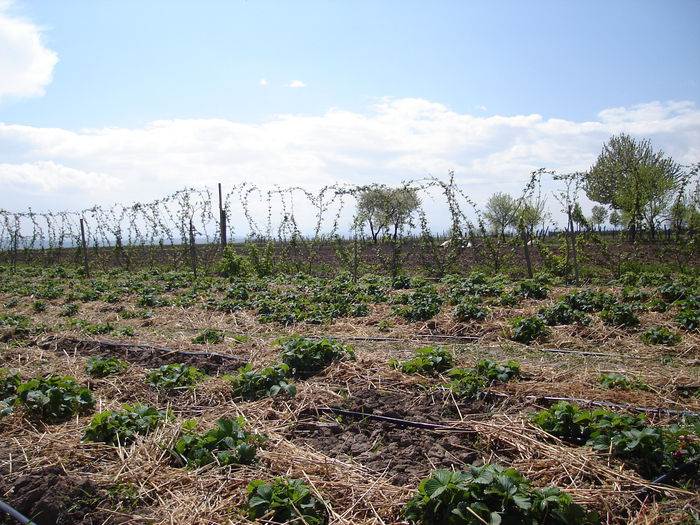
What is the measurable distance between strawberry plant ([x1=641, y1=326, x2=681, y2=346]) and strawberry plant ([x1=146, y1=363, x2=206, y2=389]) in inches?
204

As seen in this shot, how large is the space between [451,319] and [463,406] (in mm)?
3482

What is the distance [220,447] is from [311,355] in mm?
1889

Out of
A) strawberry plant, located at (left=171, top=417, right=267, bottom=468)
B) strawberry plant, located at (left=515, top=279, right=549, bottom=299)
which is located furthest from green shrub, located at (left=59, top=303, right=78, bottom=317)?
strawberry plant, located at (left=515, top=279, right=549, bottom=299)

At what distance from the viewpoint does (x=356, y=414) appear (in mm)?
3850

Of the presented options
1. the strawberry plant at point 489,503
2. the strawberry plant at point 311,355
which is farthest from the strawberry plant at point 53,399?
the strawberry plant at point 489,503

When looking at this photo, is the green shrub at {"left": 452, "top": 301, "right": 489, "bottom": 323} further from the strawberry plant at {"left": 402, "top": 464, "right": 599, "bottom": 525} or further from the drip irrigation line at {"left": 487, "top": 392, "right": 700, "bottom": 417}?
the strawberry plant at {"left": 402, "top": 464, "right": 599, "bottom": 525}

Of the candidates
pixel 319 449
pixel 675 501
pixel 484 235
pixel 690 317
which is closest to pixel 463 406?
pixel 319 449

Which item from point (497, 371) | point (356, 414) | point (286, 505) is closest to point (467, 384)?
point (497, 371)

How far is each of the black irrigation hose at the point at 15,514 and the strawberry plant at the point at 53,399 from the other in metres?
1.43

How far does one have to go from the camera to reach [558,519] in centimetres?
223

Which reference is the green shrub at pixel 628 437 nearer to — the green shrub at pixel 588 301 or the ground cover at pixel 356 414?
the ground cover at pixel 356 414

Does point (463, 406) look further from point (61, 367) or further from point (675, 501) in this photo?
point (61, 367)

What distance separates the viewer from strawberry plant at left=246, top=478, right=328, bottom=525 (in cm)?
249

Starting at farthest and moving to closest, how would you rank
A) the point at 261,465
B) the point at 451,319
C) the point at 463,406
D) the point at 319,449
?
the point at 451,319 → the point at 463,406 → the point at 319,449 → the point at 261,465
